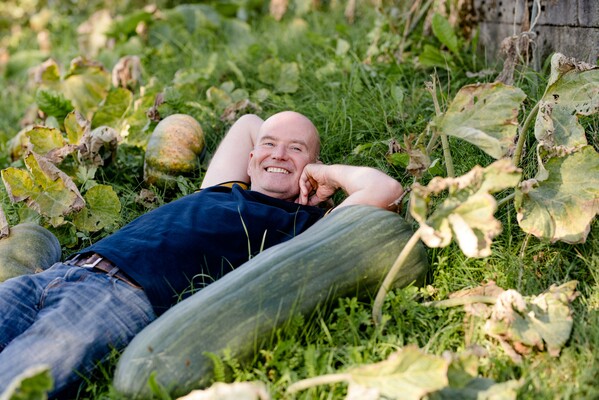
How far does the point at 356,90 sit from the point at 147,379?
2.44 m

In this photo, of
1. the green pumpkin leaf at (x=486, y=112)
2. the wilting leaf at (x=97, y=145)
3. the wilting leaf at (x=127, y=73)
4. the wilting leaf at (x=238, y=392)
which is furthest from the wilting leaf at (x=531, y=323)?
the wilting leaf at (x=127, y=73)

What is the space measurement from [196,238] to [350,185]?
2.12 feet

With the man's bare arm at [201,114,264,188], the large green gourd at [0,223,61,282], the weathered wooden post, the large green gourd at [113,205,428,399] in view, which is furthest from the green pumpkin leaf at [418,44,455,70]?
the large green gourd at [0,223,61,282]

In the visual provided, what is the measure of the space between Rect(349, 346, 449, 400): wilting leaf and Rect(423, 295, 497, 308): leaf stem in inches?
19.2

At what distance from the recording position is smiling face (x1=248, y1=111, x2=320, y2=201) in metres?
3.21

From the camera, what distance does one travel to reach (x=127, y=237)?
2.86 metres

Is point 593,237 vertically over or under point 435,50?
under

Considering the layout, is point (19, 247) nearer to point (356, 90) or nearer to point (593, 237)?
point (356, 90)

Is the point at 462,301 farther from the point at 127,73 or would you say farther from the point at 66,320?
the point at 127,73

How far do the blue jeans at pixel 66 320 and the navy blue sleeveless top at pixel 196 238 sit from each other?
0.10m

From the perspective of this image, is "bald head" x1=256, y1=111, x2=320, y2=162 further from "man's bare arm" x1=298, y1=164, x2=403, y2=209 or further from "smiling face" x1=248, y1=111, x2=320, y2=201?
"man's bare arm" x1=298, y1=164, x2=403, y2=209

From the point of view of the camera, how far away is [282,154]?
3230mm

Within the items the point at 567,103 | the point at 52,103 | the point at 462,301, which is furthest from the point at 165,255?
the point at 52,103

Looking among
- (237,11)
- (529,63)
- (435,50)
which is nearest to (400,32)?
(435,50)
